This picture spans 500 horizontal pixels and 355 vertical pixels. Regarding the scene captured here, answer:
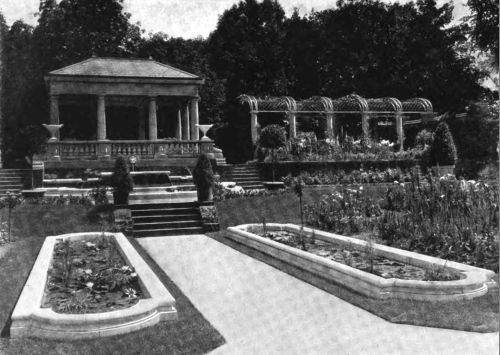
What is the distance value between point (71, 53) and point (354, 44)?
2097cm

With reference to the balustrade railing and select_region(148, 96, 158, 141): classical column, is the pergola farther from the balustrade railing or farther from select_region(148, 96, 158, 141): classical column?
select_region(148, 96, 158, 141): classical column

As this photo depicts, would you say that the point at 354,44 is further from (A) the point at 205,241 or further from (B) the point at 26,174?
(A) the point at 205,241

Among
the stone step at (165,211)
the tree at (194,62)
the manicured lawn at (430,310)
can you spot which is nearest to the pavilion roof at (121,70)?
the tree at (194,62)

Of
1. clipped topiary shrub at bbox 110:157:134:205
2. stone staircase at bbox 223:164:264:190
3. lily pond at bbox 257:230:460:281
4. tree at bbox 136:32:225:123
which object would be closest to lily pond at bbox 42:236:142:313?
lily pond at bbox 257:230:460:281

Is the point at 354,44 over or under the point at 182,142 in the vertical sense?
over

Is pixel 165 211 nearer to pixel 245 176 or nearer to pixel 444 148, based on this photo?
pixel 245 176

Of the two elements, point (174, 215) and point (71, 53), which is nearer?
point (174, 215)

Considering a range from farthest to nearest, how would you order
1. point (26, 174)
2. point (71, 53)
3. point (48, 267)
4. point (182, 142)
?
point (71, 53) → point (182, 142) → point (26, 174) → point (48, 267)

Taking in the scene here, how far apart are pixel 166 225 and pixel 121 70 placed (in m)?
13.5

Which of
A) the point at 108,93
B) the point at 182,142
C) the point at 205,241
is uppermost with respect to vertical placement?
the point at 108,93

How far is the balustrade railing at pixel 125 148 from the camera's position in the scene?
73.5 ft

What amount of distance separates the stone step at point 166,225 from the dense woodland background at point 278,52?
67.2 ft

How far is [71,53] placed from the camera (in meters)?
35.4

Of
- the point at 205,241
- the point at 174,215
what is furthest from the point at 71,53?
the point at 205,241
